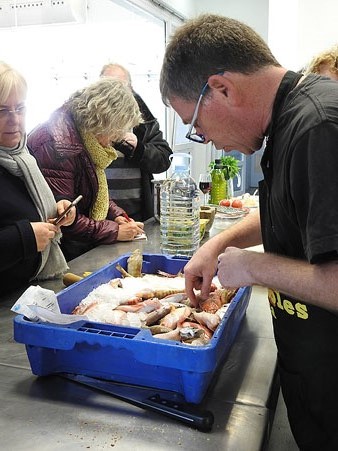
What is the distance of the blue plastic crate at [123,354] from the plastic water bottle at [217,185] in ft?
5.57

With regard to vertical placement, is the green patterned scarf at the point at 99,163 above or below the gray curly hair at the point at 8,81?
below

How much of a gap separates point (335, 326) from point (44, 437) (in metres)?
0.56

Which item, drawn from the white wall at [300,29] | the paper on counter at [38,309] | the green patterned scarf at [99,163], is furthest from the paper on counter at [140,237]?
the white wall at [300,29]

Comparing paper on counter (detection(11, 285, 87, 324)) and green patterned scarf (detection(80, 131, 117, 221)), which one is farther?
green patterned scarf (detection(80, 131, 117, 221))

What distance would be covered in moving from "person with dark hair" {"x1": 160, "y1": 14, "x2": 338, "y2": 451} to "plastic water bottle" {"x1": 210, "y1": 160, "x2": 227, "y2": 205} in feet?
5.44

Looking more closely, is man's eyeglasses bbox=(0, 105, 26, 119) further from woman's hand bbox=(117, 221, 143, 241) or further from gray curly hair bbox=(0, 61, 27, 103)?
woman's hand bbox=(117, 221, 143, 241)

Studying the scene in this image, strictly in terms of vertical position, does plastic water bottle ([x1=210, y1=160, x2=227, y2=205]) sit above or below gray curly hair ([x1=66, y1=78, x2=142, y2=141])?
below

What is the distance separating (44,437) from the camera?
0.80 meters

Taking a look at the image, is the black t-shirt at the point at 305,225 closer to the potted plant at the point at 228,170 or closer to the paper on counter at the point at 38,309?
the paper on counter at the point at 38,309

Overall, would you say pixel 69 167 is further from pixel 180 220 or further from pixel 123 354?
pixel 123 354

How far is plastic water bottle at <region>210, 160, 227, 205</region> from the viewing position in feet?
8.88

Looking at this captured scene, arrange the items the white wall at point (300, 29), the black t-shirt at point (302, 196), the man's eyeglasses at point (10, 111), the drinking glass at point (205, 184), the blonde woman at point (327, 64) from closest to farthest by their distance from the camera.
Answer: the black t-shirt at point (302, 196)
the man's eyeglasses at point (10, 111)
the blonde woman at point (327, 64)
the drinking glass at point (205, 184)
the white wall at point (300, 29)

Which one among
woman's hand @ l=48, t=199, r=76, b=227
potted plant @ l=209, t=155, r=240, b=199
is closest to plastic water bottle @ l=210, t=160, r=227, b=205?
potted plant @ l=209, t=155, r=240, b=199

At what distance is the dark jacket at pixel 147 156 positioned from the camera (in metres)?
2.77
